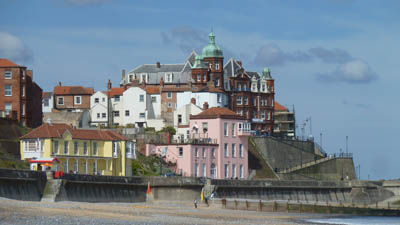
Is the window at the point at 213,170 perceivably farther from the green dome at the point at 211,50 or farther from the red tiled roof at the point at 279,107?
the red tiled roof at the point at 279,107

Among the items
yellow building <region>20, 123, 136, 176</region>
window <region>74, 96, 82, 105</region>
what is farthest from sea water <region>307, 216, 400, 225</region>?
window <region>74, 96, 82, 105</region>

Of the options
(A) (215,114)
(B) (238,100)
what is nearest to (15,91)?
(A) (215,114)

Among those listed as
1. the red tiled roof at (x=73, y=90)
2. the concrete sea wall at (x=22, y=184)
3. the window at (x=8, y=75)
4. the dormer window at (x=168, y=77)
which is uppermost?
the dormer window at (x=168, y=77)

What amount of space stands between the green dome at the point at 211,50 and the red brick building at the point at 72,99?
15.5 metres

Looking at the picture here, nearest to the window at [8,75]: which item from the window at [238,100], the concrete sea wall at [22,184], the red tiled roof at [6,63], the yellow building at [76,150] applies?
the red tiled roof at [6,63]

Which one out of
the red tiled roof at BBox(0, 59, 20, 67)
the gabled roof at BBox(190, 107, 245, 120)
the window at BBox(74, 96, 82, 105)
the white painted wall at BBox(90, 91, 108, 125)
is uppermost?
the red tiled roof at BBox(0, 59, 20, 67)

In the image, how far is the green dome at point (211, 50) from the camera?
121062 millimetres

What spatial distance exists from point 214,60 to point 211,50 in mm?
1421

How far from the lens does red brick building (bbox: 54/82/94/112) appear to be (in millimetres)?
121438

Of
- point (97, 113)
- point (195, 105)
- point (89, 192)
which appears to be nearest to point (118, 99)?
point (97, 113)

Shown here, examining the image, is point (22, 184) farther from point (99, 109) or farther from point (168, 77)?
point (168, 77)

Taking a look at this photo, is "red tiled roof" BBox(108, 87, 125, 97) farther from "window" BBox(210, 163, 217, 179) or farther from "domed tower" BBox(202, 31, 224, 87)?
"window" BBox(210, 163, 217, 179)

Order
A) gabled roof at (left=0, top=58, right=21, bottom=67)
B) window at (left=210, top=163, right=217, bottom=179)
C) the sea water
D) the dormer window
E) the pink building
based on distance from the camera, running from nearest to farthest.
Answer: the sea water, gabled roof at (left=0, top=58, right=21, bottom=67), the pink building, window at (left=210, top=163, right=217, bottom=179), the dormer window

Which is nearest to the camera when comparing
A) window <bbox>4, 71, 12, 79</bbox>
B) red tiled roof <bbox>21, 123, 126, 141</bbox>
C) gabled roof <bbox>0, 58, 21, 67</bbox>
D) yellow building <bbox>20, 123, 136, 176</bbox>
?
yellow building <bbox>20, 123, 136, 176</bbox>
